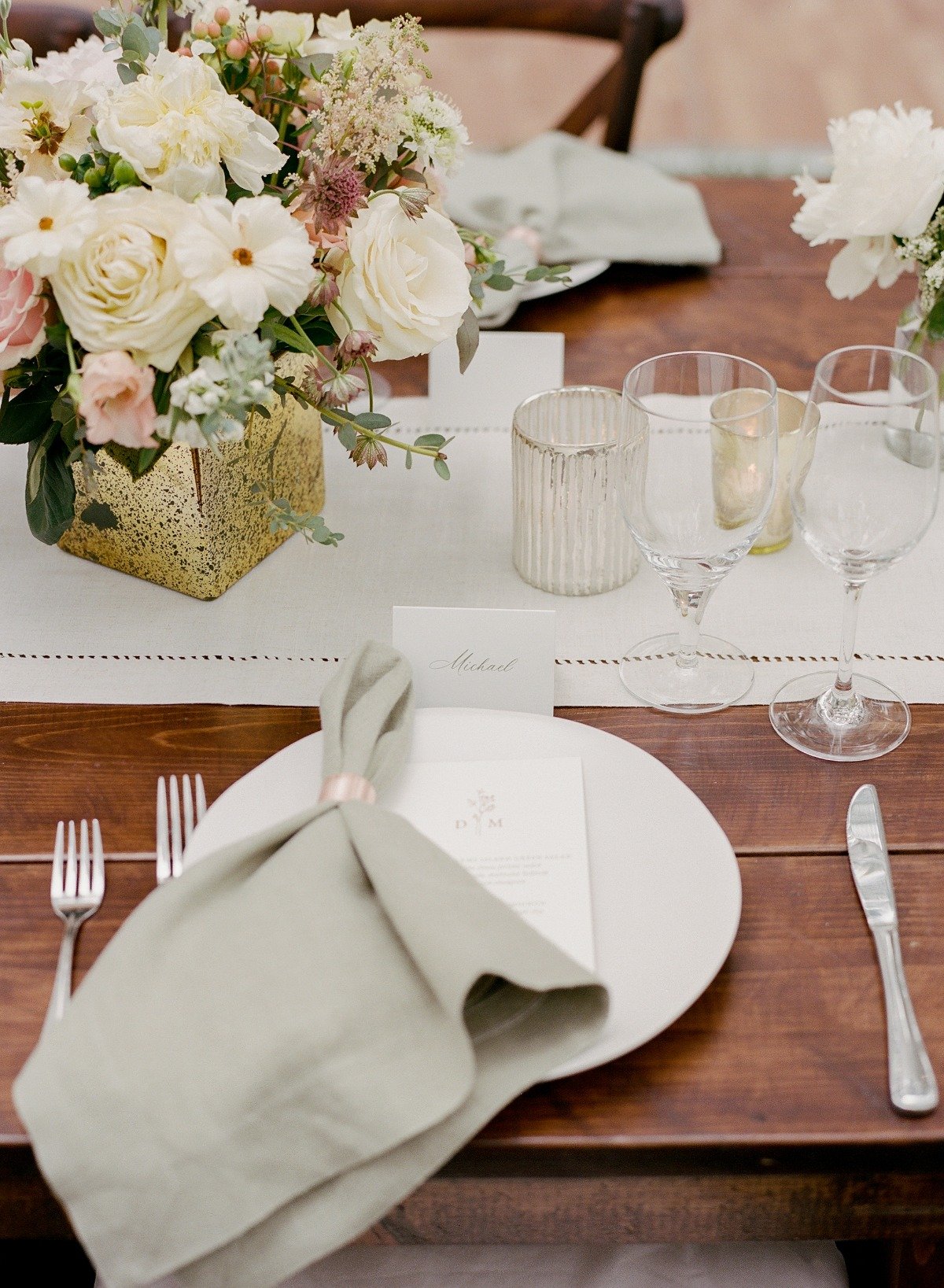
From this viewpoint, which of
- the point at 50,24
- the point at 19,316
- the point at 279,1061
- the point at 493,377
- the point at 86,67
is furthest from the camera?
the point at 50,24

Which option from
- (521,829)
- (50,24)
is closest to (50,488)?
(521,829)

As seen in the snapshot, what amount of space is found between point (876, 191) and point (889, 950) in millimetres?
712

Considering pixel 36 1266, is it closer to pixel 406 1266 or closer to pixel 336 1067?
pixel 406 1266

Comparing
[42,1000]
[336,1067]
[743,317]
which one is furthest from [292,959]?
[743,317]

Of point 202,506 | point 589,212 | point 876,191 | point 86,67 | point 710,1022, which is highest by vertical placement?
point 86,67

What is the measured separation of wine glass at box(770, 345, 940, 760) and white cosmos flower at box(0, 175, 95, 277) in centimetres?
51

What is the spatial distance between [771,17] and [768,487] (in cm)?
436

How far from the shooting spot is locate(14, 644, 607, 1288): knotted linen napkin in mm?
657

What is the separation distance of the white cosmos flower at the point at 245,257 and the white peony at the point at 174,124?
4 centimetres

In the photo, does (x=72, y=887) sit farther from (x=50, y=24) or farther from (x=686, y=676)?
(x=50, y=24)

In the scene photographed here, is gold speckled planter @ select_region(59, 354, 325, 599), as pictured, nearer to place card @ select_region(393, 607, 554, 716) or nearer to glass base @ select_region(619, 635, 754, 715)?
place card @ select_region(393, 607, 554, 716)

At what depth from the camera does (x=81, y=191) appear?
2.89 ft

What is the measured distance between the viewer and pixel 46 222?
89 centimetres

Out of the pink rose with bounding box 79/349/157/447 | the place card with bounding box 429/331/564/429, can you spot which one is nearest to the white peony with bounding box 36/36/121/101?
the pink rose with bounding box 79/349/157/447
